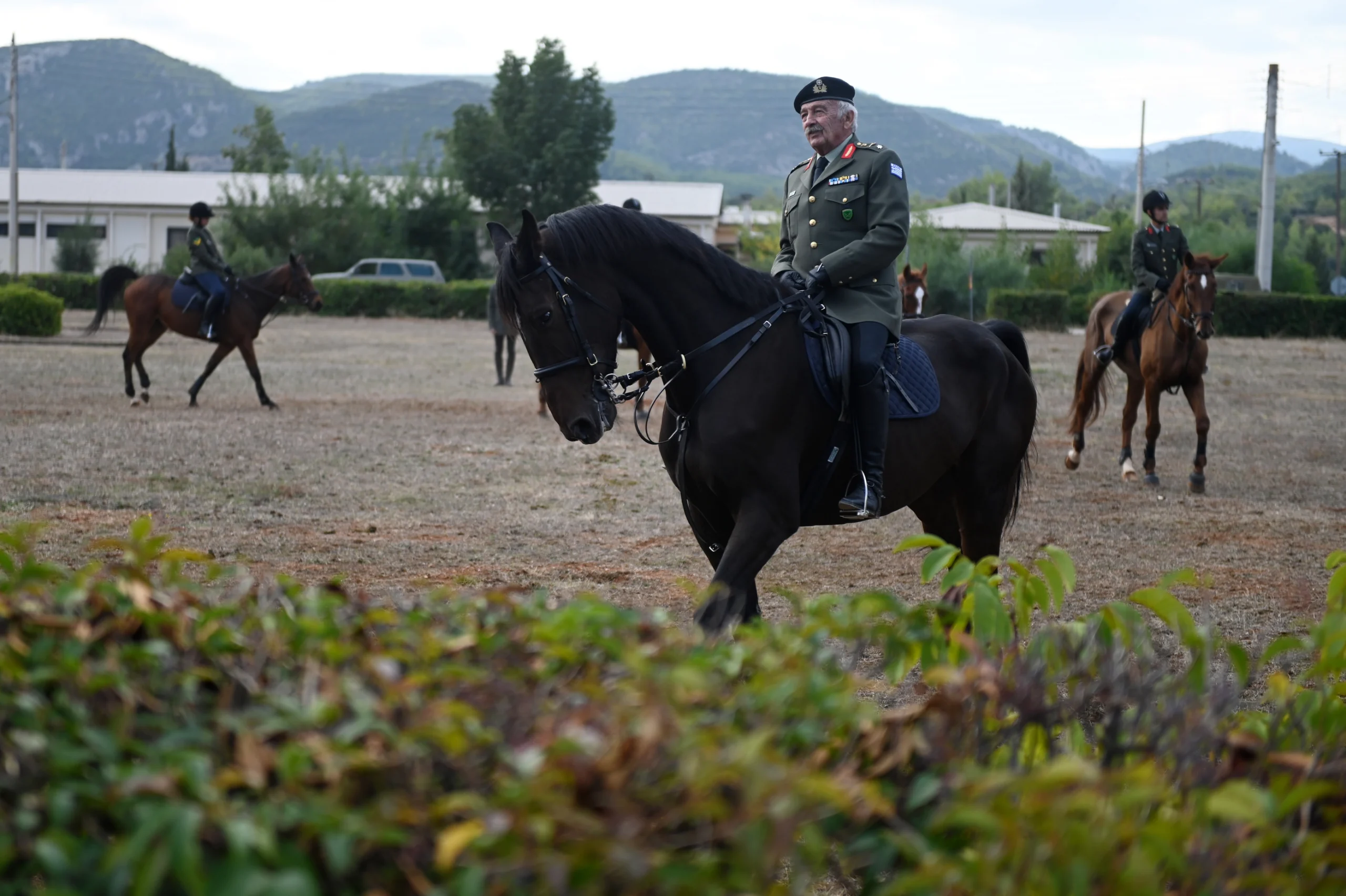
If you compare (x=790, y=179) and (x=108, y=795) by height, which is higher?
(x=790, y=179)

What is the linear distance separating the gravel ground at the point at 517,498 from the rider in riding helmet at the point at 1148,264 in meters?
1.39

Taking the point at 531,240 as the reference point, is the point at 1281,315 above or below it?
above

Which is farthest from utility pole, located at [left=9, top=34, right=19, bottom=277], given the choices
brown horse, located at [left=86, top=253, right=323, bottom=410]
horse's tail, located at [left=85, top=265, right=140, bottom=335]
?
brown horse, located at [left=86, top=253, right=323, bottom=410]

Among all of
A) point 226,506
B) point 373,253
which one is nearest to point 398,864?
point 226,506

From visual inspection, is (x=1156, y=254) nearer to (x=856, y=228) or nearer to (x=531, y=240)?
(x=856, y=228)

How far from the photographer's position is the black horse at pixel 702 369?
4695 mm

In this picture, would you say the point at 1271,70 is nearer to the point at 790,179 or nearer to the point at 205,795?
the point at 790,179

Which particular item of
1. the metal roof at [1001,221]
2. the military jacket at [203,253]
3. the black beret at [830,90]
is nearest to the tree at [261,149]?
the metal roof at [1001,221]

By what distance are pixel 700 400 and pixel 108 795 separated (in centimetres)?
348

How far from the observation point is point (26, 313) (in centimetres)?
2939

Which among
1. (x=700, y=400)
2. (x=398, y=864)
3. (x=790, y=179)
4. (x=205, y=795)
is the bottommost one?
(x=398, y=864)

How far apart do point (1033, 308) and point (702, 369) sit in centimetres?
3812

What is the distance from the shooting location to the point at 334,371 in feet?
76.3

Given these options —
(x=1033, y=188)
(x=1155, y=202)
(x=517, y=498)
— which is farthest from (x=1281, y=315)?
(x=1033, y=188)
